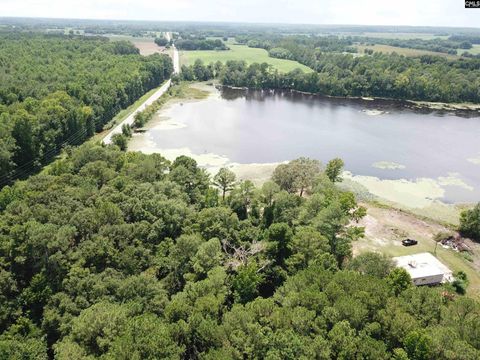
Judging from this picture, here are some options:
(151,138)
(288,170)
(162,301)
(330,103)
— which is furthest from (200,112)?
(162,301)

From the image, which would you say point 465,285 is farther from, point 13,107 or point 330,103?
point 330,103

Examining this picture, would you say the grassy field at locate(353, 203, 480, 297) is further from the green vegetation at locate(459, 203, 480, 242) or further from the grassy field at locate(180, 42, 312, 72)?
the grassy field at locate(180, 42, 312, 72)

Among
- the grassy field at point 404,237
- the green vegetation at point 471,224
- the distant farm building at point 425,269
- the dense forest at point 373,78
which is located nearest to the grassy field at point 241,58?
the dense forest at point 373,78

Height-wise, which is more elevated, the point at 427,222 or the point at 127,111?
the point at 127,111

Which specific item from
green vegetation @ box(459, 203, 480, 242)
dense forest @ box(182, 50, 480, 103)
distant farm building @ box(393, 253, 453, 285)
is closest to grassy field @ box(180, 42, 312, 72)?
dense forest @ box(182, 50, 480, 103)

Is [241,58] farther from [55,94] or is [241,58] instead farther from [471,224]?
[471,224]
